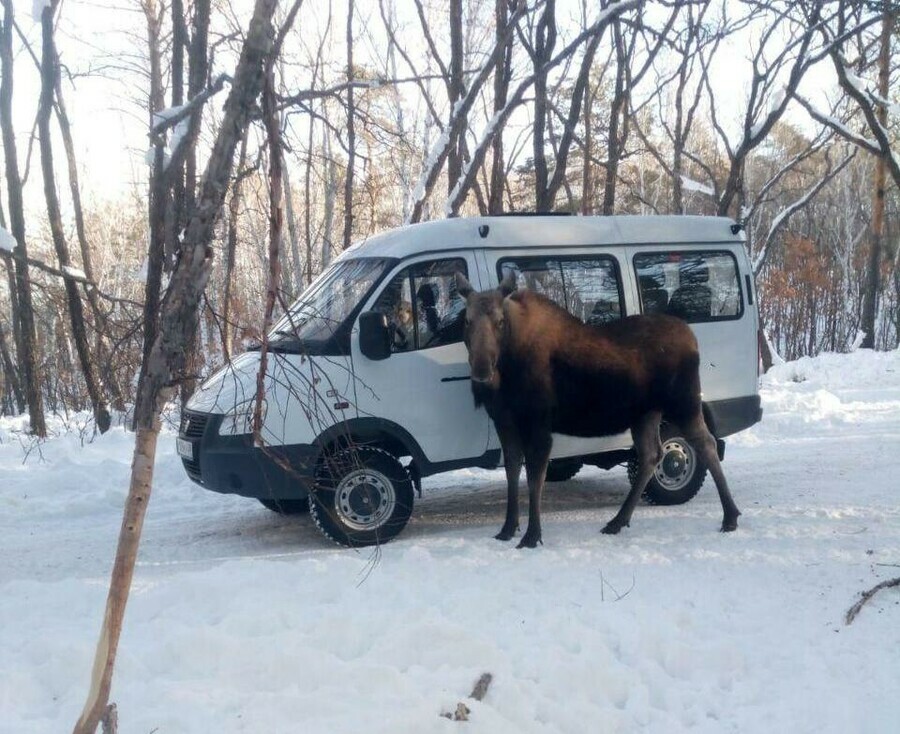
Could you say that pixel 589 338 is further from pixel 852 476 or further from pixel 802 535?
pixel 852 476

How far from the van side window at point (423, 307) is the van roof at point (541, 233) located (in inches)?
7.5

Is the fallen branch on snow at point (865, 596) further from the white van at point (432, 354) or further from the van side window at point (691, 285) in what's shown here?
the van side window at point (691, 285)

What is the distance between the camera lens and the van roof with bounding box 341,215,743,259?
7281 mm

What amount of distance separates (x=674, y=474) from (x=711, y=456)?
858 millimetres

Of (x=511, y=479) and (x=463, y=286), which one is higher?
(x=463, y=286)

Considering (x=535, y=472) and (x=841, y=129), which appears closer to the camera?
(x=535, y=472)

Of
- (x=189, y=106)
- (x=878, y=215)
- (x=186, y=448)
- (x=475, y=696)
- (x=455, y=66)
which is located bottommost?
(x=475, y=696)

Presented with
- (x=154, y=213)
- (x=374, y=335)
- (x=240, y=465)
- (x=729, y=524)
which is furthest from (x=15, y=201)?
(x=729, y=524)

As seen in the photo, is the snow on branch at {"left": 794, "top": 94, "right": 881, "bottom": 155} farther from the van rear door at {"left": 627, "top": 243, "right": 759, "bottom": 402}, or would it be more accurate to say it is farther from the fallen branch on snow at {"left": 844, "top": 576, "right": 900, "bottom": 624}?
the fallen branch on snow at {"left": 844, "top": 576, "right": 900, "bottom": 624}

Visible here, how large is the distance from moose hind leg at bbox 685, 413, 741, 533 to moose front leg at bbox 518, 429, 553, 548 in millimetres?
1314

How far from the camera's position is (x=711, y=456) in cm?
743

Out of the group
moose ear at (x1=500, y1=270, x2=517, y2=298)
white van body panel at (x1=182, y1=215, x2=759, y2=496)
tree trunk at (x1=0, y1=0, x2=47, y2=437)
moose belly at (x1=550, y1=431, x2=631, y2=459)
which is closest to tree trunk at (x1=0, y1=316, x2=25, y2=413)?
tree trunk at (x1=0, y1=0, x2=47, y2=437)

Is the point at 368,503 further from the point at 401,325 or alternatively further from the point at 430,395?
the point at 401,325

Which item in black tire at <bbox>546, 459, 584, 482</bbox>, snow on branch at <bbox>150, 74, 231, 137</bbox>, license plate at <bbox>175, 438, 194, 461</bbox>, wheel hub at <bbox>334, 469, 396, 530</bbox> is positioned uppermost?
snow on branch at <bbox>150, 74, 231, 137</bbox>
